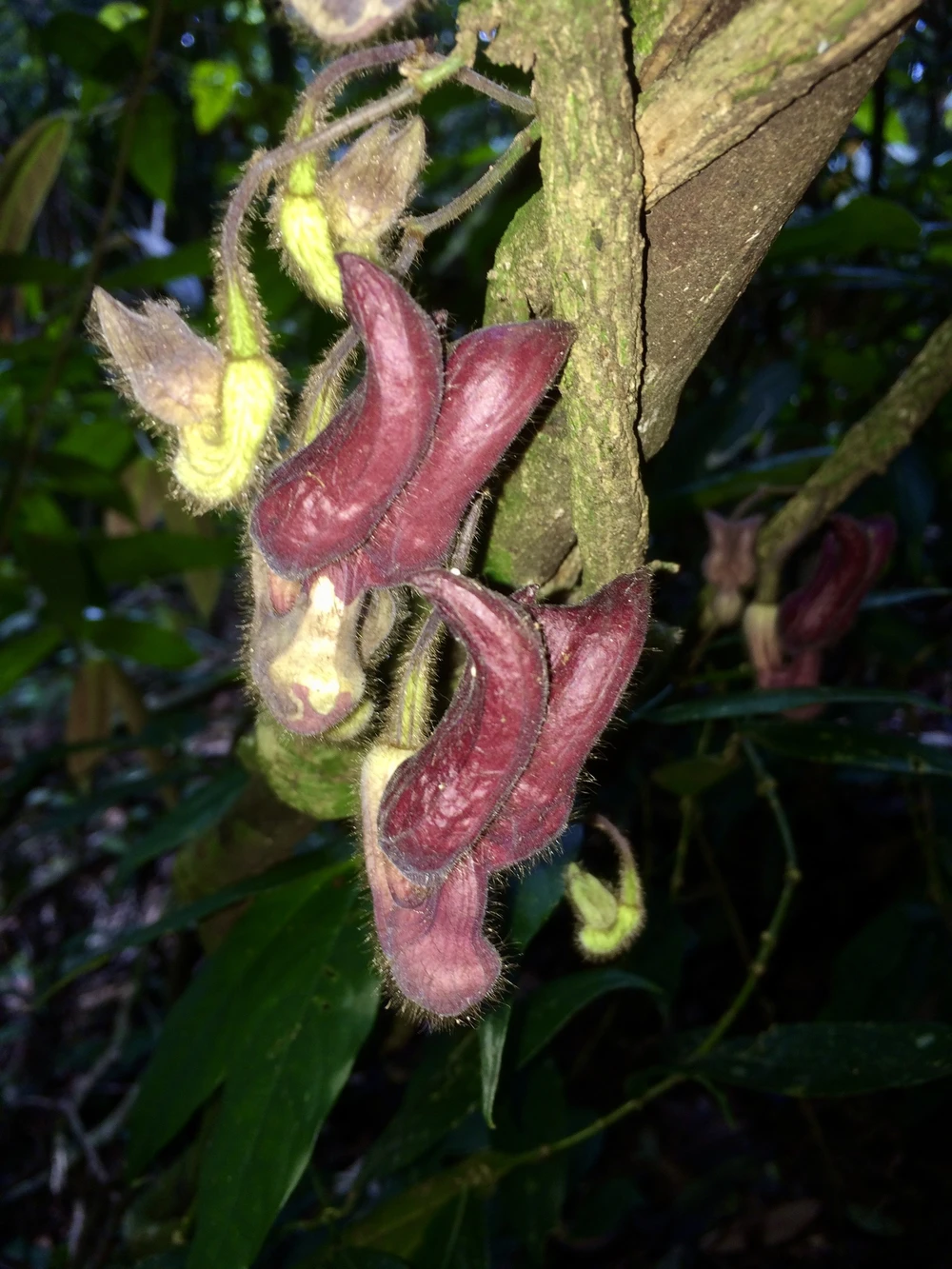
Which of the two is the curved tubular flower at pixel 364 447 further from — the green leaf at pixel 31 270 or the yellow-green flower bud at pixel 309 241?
the green leaf at pixel 31 270

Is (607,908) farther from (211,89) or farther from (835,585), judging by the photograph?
(211,89)

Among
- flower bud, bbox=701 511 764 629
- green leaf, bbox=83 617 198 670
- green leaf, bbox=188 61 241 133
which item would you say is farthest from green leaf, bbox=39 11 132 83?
flower bud, bbox=701 511 764 629

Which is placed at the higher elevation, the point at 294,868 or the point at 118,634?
the point at 118,634

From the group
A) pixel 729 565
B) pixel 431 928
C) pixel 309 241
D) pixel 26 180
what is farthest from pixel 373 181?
pixel 26 180

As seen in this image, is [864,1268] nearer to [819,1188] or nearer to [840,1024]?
[819,1188]

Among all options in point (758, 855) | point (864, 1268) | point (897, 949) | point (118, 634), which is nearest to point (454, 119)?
point (118, 634)

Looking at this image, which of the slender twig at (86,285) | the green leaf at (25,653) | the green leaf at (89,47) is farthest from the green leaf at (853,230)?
the green leaf at (25,653)
